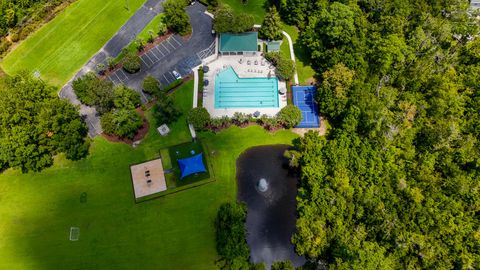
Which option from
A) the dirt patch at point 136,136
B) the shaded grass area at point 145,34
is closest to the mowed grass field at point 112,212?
the dirt patch at point 136,136

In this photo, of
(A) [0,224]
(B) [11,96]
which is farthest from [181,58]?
(A) [0,224]

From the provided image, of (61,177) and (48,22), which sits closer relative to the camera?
(61,177)

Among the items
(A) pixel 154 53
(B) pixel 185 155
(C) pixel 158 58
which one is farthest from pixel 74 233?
(A) pixel 154 53

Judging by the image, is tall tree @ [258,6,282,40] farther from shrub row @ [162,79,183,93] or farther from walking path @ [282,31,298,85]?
shrub row @ [162,79,183,93]

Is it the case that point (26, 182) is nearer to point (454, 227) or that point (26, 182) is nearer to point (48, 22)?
point (48, 22)

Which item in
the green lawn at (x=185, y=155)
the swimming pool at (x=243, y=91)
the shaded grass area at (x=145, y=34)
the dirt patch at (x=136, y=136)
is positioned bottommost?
the green lawn at (x=185, y=155)

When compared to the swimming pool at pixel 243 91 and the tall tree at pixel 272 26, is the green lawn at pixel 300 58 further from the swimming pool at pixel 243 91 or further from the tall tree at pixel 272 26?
the swimming pool at pixel 243 91
